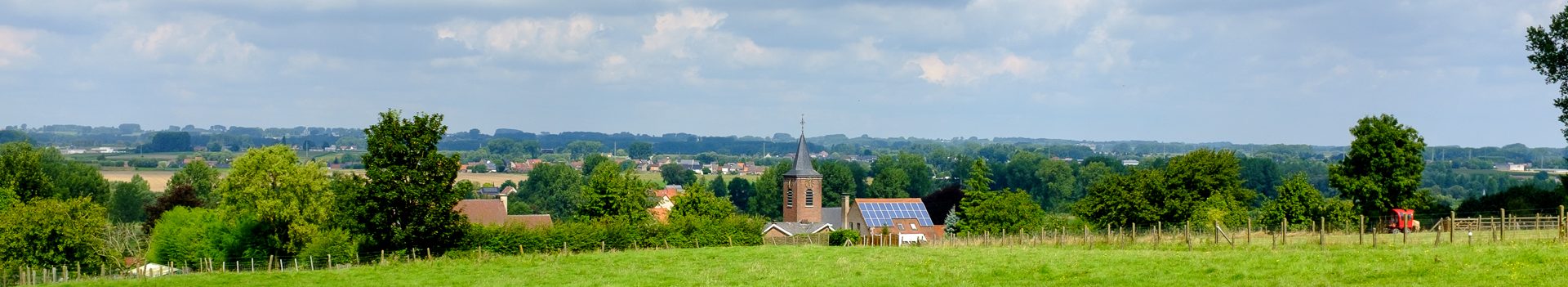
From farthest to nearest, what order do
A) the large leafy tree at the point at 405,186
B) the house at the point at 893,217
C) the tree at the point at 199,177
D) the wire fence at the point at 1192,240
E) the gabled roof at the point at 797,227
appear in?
the tree at the point at 199,177 < the house at the point at 893,217 < the gabled roof at the point at 797,227 < the large leafy tree at the point at 405,186 < the wire fence at the point at 1192,240

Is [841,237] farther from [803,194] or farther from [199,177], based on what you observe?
[199,177]

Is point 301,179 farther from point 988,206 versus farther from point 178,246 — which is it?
point 988,206

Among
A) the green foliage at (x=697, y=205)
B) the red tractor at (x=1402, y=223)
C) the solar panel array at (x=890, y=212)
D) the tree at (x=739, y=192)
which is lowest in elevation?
the tree at (x=739, y=192)

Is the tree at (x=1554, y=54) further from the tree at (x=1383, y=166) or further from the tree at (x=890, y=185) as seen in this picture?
the tree at (x=890, y=185)

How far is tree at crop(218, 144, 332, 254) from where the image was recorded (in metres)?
58.2

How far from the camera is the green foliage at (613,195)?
70.0m

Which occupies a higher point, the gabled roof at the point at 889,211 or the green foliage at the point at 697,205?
the green foliage at the point at 697,205

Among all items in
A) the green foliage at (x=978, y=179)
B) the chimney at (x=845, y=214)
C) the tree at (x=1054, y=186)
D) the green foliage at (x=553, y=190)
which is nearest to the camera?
the green foliage at (x=978, y=179)

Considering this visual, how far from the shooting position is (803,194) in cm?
10456

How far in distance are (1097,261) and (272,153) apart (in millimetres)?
36666

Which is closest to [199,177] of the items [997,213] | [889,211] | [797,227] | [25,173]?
[25,173]

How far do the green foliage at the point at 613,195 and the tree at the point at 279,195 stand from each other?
567 inches

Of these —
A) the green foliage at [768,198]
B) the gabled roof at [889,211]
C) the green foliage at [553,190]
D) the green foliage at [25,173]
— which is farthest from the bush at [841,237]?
the green foliage at [553,190]

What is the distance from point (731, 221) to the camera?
224ft
